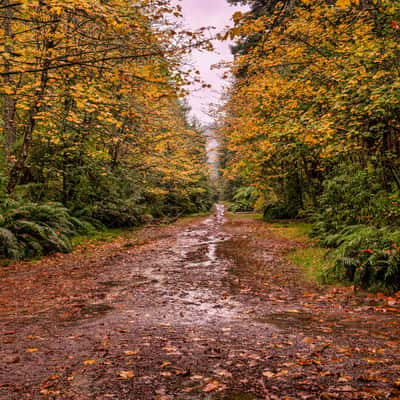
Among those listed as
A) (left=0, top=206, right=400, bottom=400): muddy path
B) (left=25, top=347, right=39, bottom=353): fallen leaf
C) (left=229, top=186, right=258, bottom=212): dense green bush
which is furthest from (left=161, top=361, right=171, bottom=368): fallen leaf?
(left=229, top=186, right=258, bottom=212): dense green bush

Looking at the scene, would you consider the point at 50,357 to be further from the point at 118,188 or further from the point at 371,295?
the point at 118,188

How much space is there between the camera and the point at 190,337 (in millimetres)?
4336

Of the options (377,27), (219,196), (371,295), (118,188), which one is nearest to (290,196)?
(118,188)

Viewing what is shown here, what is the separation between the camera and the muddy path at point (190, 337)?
9.87 feet

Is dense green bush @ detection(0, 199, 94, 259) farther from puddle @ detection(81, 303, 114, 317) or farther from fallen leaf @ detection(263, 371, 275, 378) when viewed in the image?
fallen leaf @ detection(263, 371, 275, 378)

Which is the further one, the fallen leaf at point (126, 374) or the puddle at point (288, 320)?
the puddle at point (288, 320)

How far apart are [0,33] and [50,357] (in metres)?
6.73

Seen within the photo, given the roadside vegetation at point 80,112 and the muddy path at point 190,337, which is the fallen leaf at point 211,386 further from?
the roadside vegetation at point 80,112

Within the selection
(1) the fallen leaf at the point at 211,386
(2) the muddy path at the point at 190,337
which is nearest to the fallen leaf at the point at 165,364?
(2) the muddy path at the point at 190,337

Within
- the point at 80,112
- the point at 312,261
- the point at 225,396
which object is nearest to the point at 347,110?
the point at 312,261

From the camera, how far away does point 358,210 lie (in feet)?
32.6

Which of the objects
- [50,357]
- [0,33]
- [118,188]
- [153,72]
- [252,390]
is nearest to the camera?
[252,390]

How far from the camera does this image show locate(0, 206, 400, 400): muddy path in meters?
3.01

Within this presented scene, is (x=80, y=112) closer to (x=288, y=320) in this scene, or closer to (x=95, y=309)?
(x=95, y=309)
